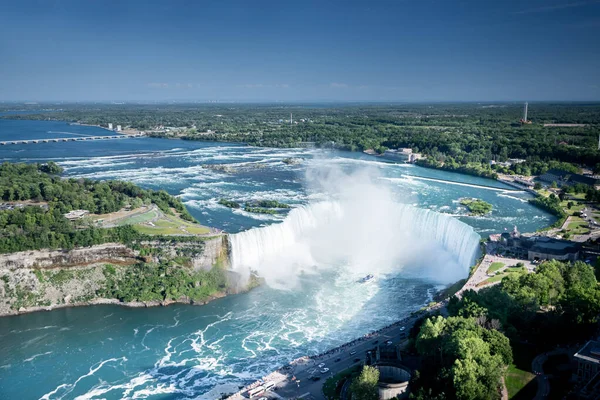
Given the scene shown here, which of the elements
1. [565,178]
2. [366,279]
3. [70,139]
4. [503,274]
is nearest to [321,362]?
[366,279]

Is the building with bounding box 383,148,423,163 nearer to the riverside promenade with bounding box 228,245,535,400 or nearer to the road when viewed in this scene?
the riverside promenade with bounding box 228,245,535,400

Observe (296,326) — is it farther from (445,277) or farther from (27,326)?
(27,326)

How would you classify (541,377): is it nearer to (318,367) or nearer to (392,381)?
(392,381)

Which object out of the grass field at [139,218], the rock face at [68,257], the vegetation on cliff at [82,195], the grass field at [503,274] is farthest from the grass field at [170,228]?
the grass field at [503,274]

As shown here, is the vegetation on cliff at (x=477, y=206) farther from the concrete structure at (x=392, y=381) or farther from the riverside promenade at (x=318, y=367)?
the concrete structure at (x=392, y=381)

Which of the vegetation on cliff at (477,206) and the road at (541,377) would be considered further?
the vegetation on cliff at (477,206)

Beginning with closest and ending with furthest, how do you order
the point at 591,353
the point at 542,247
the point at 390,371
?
1. the point at 591,353
2. the point at 390,371
3. the point at 542,247

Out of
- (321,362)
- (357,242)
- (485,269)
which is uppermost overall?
(485,269)
